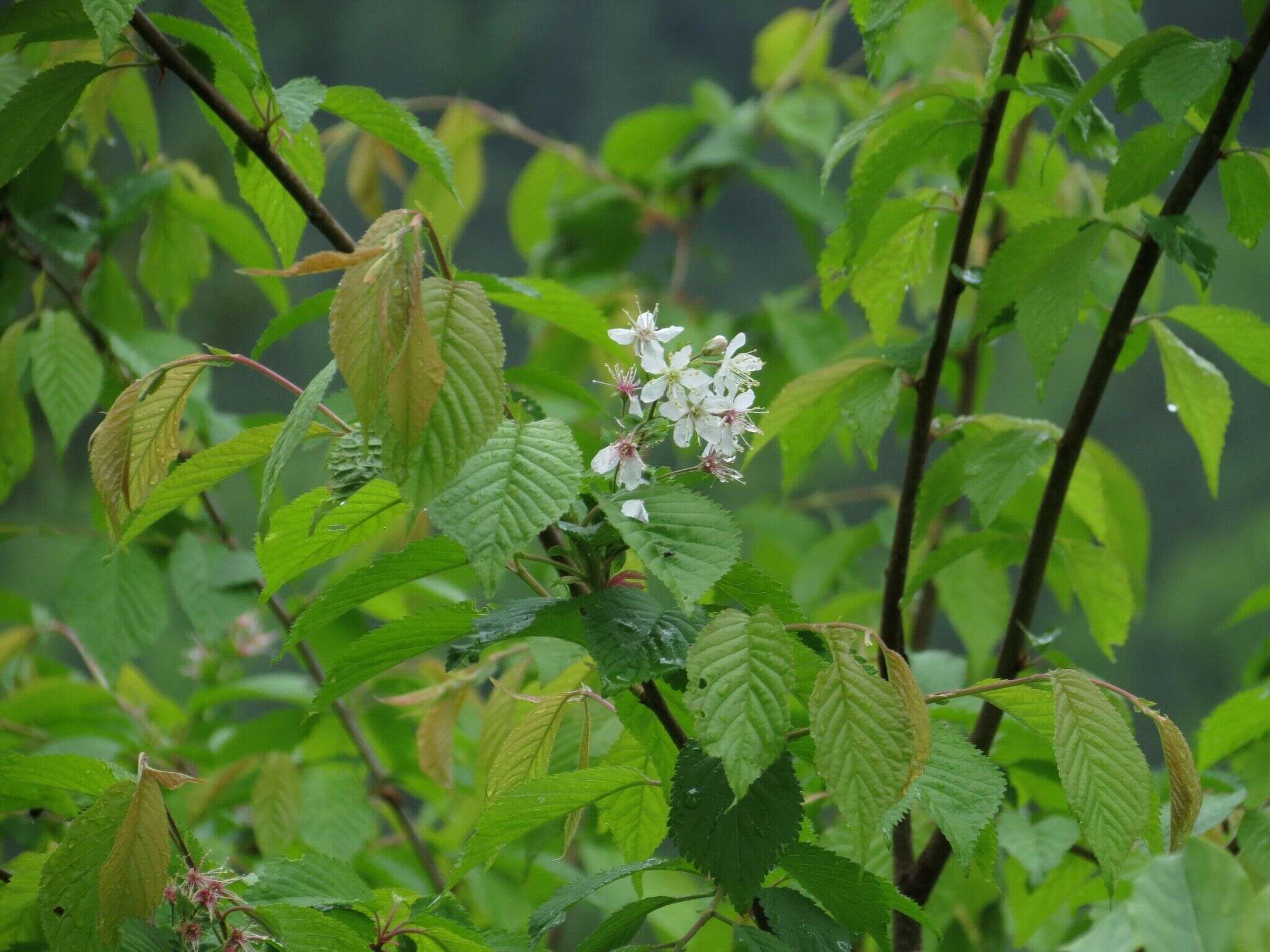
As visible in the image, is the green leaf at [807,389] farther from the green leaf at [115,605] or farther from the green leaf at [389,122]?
the green leaf at [115,605]

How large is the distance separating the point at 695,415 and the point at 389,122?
0.17 m

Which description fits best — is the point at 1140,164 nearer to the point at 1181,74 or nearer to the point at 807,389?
the point at 1181,74

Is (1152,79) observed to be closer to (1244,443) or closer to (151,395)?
(151,395)

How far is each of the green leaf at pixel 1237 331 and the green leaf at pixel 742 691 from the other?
0.30 meters

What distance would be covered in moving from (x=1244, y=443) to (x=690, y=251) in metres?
3.12

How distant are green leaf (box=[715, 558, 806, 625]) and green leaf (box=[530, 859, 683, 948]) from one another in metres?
0.08

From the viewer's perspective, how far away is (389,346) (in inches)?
10.6

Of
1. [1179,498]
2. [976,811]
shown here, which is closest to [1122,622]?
[976,811]

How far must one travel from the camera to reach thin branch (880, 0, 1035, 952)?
1.53ft

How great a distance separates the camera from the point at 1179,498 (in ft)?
12.6

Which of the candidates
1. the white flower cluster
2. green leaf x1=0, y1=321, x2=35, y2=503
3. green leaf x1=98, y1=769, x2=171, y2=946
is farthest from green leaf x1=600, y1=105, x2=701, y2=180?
green leaf x1=98, y1=769, x2=171, y2=946

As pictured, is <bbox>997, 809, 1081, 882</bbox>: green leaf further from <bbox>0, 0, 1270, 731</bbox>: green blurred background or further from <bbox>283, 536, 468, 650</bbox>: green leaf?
<bbox>0, 0, 1270, 731</bbox>: green blurred background

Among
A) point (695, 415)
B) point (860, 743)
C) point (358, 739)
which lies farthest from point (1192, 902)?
point (358, 739)

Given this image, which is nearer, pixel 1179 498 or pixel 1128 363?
pixel 1128 363
